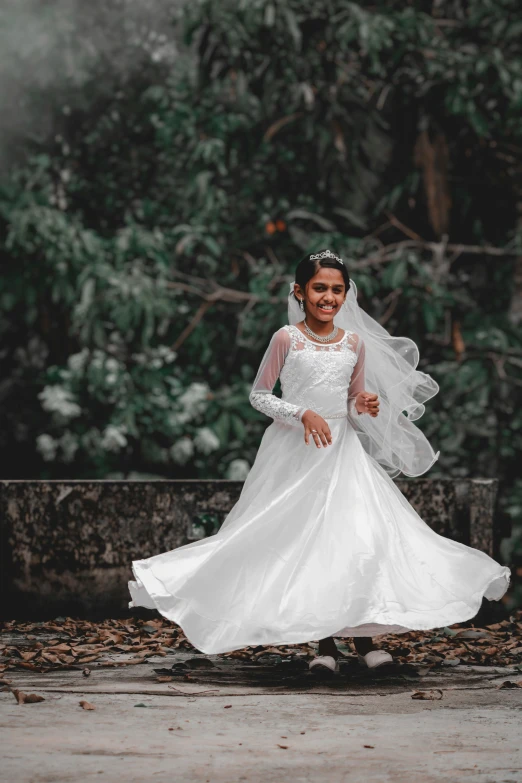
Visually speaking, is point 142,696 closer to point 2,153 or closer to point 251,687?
point 251,687

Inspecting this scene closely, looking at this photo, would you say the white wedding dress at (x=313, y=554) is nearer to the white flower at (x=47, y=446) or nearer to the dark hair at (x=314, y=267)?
the dark hair at (x=314, y=267)

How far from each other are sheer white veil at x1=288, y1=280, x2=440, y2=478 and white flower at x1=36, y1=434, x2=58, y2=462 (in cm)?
587

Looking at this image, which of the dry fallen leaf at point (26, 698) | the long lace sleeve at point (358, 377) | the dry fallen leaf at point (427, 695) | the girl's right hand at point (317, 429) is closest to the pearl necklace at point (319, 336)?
the long lace sleeve at point (358, 377)

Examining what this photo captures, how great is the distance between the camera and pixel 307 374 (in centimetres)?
450

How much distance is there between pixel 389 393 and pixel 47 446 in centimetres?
601

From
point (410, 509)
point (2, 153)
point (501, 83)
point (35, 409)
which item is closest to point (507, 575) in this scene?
point (410, 509)

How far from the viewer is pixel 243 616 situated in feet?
13.3

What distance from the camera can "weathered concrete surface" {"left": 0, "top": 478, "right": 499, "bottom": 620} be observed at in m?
5.91

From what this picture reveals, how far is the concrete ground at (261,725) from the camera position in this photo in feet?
9.27

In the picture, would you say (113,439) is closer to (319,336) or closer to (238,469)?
(238,469)

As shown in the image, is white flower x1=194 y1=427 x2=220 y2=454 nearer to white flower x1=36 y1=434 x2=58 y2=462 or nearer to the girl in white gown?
white flower x1=36 y1=434 x2=58 y2=462

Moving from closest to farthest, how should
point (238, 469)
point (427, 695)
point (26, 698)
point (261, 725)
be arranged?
point (261, 725), point (26, 698), point (427, 695), point (238, 469)

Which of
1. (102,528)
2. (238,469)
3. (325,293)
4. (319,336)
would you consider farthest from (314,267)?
(238,469)

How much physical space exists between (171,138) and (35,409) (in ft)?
9.74
